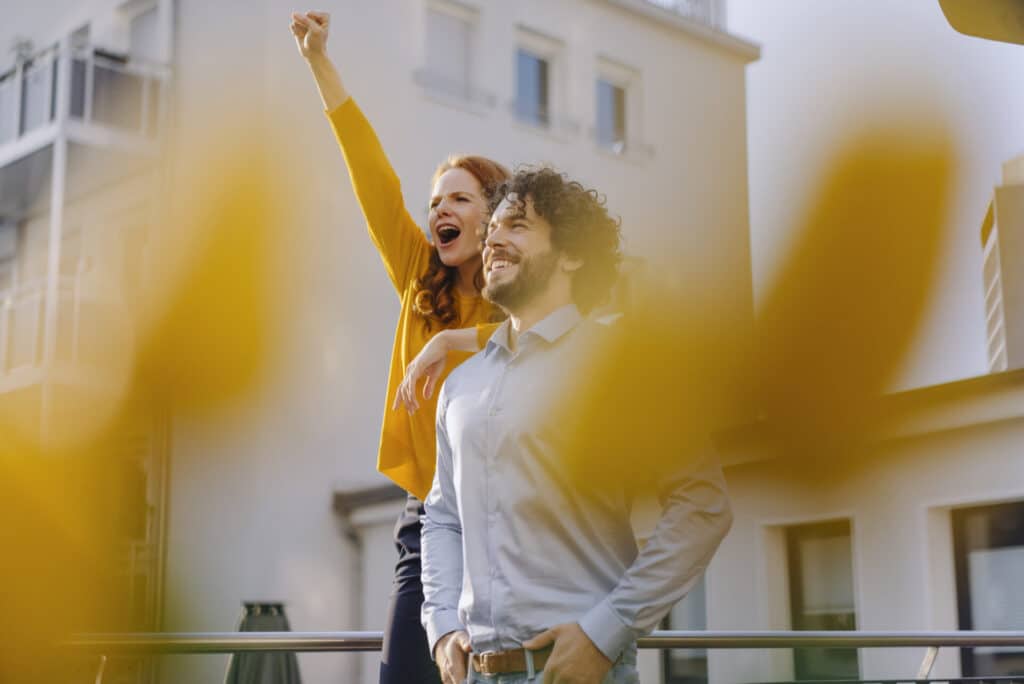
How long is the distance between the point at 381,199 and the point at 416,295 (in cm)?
9

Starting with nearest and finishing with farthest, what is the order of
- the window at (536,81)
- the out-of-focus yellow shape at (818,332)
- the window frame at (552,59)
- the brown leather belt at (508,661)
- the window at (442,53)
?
the out-of-focus yellow shape at (818,332), the window frame at (552,59), the window at (442,53), the window at (536,81), the brown leather belt at (508,661)

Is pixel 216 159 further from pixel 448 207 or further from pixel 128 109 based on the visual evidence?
pixel 448 207

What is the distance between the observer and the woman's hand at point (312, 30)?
0.63 m

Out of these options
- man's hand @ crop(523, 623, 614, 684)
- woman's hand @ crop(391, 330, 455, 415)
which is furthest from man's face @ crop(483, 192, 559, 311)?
man's hand @ crop(523, 623, 614, 684)

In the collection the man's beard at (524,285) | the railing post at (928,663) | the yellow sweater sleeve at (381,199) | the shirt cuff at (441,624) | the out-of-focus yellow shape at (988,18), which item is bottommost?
the railing post at (928,663)

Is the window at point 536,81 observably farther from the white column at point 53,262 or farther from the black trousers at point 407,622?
the black trousers at point 407,622

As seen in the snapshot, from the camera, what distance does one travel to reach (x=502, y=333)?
0.94 m

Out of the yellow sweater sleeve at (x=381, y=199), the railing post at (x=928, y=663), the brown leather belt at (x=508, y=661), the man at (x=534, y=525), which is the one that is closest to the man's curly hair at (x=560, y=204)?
the man at (x=534, y=525)

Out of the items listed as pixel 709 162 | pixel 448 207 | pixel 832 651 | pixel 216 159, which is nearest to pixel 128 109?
pixel 216 159

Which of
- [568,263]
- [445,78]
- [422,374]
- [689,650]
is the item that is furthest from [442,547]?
[689,650]

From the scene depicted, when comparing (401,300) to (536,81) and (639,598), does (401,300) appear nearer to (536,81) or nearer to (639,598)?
(639,598)

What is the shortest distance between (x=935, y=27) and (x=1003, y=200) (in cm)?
4

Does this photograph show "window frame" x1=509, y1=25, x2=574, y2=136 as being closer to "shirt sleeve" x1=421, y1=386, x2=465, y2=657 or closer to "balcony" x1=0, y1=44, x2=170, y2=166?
"balcony" x1=0, y1=44, x2=170, y2=166

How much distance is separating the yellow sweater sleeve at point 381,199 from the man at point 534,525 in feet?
0.35
